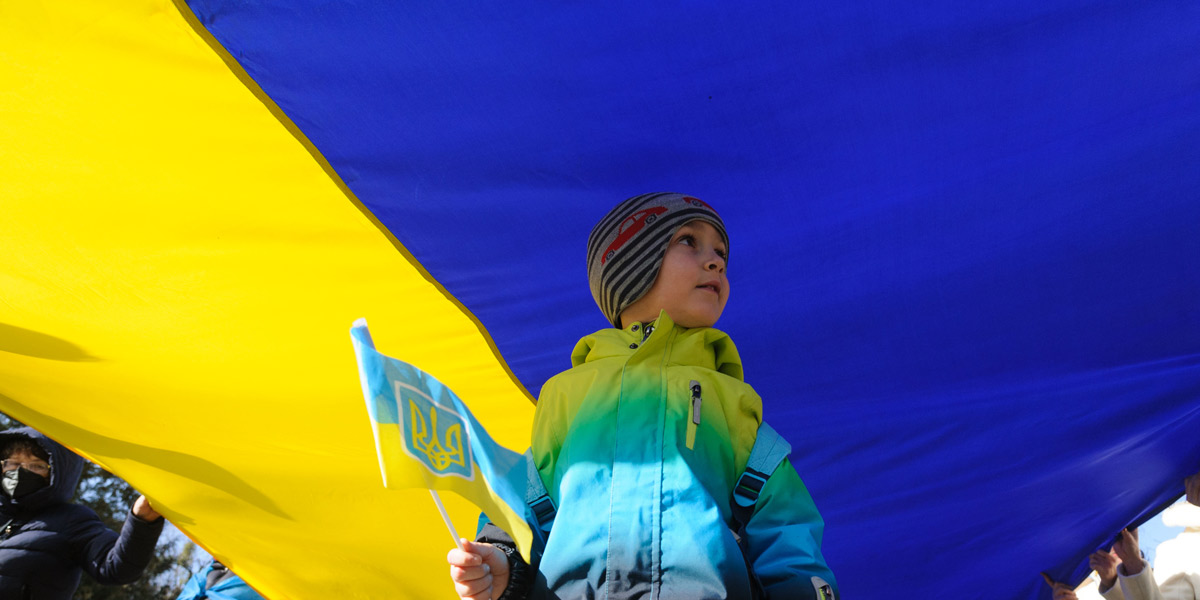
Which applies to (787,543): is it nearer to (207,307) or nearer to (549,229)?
(549,229)

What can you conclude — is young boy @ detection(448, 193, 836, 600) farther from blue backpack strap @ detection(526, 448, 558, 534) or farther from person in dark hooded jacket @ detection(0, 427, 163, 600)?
person in dark hooded jacket @ detection(0, 427, 163, 600)

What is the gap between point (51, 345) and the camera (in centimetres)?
191

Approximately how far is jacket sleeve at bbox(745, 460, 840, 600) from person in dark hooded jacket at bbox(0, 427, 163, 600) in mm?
2072

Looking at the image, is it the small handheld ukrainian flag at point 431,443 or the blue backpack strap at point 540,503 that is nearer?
the small handheld ukrainian flag at point 431,443

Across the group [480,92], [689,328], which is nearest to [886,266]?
[689,328]

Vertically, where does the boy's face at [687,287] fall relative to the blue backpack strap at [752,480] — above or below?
above

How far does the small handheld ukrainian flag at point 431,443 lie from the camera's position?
1047 millimetres

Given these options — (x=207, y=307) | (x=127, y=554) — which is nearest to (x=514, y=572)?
(x=207, y=307)

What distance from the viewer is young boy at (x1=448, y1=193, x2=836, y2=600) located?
1.17 metres

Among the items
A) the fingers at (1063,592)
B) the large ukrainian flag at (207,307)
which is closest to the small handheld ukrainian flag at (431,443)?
the large ukrainian flag at (207,307)

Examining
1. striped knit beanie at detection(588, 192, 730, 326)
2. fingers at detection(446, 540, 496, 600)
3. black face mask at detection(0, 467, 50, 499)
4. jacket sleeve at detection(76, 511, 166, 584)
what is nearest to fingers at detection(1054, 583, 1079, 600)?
striped knit beanie at detection(588, 192, 730, 326)

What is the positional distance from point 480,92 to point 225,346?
0.79 meters

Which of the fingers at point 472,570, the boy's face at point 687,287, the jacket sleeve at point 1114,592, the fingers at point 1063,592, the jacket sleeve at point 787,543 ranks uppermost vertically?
the boy's face at point 687,287

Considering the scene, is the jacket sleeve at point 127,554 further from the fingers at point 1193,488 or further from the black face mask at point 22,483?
the fingers at point 1193,488
